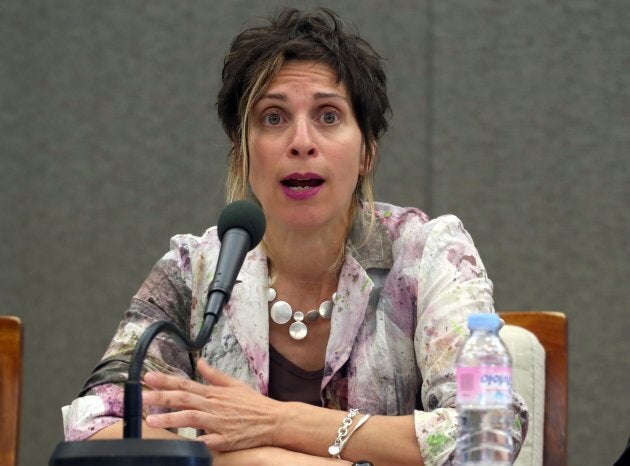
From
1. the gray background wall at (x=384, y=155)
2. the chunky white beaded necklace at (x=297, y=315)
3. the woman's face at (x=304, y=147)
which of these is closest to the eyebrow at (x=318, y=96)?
the woman's face at (x=304, y=147)

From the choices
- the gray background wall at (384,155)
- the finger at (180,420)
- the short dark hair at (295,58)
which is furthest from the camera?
the gray background wall at (384,155)

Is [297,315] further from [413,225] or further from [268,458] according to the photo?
[268,458]

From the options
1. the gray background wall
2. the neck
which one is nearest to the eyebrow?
the neck

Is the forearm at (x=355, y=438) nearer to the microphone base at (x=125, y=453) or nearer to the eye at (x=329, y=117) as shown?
the eye at (x=329, y=117)

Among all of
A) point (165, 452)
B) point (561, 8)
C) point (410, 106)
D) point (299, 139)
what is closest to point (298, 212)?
point (299, 139)

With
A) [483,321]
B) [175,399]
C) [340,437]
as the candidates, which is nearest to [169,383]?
[175,399]

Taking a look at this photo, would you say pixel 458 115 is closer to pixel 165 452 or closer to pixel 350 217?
pixel 350 217

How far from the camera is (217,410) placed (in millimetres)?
1753

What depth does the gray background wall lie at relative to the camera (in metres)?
3.15

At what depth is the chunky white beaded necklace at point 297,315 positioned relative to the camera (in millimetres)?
2051

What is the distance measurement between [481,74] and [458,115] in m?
0.14

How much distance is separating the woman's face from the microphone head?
0.65 m

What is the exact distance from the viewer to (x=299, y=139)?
1.96 metres

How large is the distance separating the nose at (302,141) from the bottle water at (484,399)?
2.38 ft
